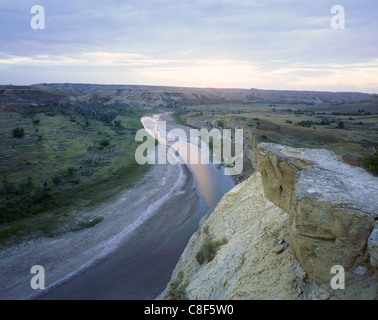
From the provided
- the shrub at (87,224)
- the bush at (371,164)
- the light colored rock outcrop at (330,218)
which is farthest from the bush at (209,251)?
the shrub at (87,224)

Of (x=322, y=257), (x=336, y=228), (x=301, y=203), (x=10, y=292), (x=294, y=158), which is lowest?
(x=10, y=292)

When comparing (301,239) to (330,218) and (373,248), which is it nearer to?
(330,218)

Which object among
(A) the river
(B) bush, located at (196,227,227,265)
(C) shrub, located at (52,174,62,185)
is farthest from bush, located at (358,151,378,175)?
(C) shrub, located at (52,174,62,185)

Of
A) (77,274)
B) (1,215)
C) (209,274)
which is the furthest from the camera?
(1,215)

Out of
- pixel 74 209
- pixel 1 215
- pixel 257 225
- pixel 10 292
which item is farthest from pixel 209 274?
pixel 1 215

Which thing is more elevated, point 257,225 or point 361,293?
point 361,293

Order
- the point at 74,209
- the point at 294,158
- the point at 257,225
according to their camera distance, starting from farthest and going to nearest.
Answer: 1. the point at 74,209
2. the point at 257,225
3. the point at 294,158

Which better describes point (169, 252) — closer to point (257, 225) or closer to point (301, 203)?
point (257, 225)
